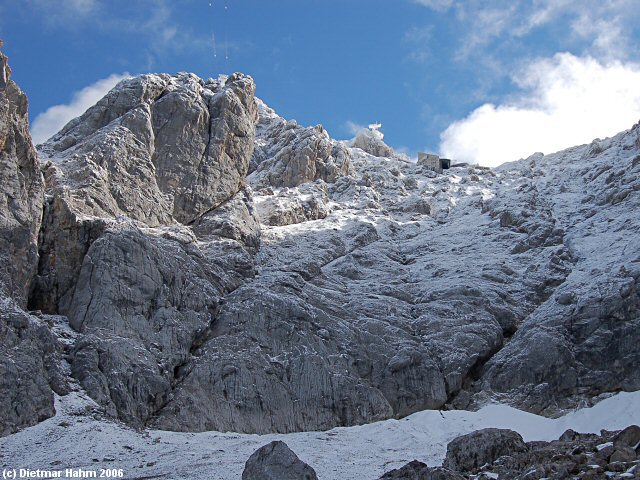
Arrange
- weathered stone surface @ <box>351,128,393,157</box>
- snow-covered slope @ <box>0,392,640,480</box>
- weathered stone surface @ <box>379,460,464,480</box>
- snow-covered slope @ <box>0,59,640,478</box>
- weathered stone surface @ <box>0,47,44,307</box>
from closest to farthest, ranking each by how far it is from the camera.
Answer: weathered stone surface @ <box>379,460,464,480</box>
snow-covered slope @ <box>0,392,640,480</box>
snow-covered slope @ <box>0,59,640,478</box>
weathered stone surface @ <box>0,47,44,307</box>
weathered stone surface @ <box>351,128,393,157</box>

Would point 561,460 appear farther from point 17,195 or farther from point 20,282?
point 17,195

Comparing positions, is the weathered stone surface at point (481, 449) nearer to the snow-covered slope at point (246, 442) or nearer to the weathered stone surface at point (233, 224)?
the snow-covered slope at point (246, 442)

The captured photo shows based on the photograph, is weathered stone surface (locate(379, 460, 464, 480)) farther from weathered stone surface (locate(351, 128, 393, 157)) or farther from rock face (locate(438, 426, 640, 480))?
weathered stone surface (locate(351, 128, 393, 157))

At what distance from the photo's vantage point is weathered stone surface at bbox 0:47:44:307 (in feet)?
122

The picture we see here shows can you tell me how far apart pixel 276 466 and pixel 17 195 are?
78.2 ft

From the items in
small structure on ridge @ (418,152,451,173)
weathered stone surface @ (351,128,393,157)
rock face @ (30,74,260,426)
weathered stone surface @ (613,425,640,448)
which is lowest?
weathered stone surface @ (613,425,640,448)

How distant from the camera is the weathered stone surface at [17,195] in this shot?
37.2 metres

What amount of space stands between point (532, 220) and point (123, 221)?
103 feet

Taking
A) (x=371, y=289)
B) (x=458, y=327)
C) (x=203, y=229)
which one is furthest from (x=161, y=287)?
(x=458, y=327)

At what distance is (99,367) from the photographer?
34.5 m

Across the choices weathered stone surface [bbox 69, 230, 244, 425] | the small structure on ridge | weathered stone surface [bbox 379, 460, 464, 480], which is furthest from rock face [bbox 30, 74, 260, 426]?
the small structure on ridge

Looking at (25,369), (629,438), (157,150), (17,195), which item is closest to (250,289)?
(17,195)

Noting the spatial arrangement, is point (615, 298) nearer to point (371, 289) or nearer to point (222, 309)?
point (371, 289)

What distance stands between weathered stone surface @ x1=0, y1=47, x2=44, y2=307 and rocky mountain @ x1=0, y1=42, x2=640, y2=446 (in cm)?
12
